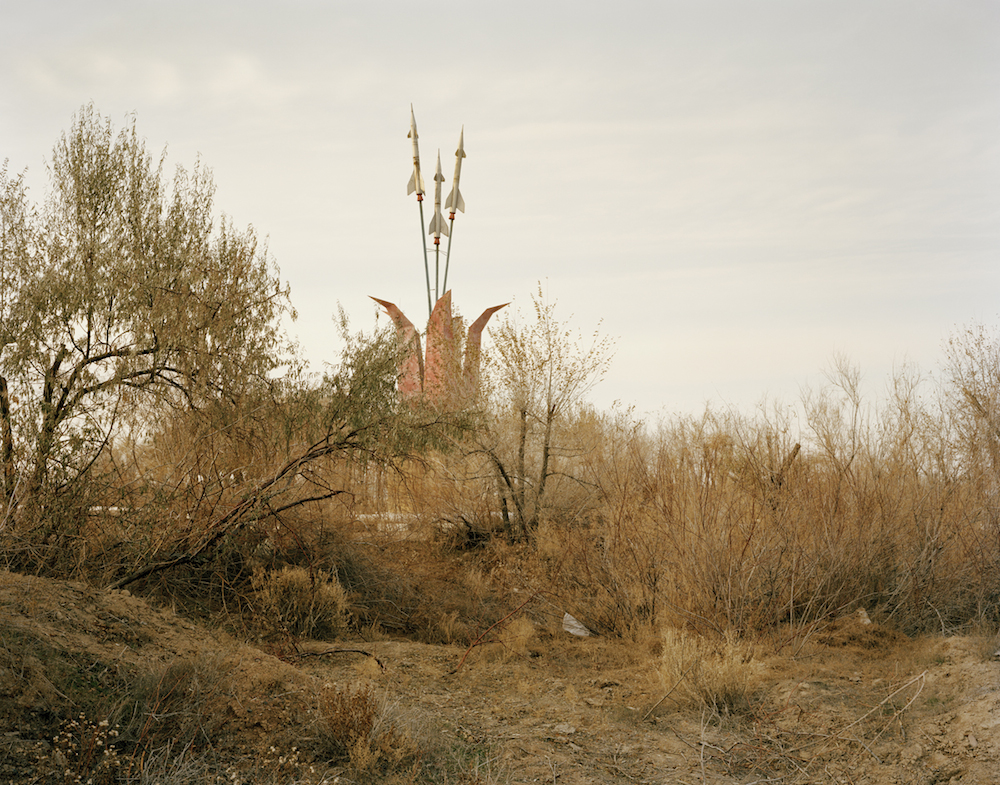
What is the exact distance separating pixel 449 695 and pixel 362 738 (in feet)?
7.18

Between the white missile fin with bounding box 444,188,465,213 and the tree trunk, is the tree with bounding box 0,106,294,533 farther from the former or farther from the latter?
the white missile fin with bounding box 444,188,465,213

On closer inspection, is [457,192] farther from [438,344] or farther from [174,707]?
[174,707]

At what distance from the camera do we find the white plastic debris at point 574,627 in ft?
29.9

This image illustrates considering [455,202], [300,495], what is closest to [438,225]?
[455,202]

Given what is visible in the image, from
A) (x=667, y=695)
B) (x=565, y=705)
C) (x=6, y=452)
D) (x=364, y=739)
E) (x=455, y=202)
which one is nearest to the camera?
(x=364, y=739)

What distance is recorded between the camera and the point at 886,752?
5.61m

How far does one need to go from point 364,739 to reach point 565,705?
93.0 inches

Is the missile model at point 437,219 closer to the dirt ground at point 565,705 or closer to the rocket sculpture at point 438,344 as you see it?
the rocket sculpture at point 438,344

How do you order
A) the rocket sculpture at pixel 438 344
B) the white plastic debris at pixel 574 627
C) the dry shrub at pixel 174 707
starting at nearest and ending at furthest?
the dry shrub at pixel 174 707 → the white plastic debris at pixel 574 627 → the rocket sculpture at pixel 438 344

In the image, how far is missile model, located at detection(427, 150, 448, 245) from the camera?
26.5 metres

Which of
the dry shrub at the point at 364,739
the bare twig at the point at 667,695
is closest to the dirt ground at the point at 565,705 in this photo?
the bare twig at the point at 667,695

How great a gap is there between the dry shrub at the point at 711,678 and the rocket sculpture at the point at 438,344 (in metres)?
4.59

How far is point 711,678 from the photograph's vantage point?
6551 millimetres

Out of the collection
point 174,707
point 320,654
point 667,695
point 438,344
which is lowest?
point 667,695
